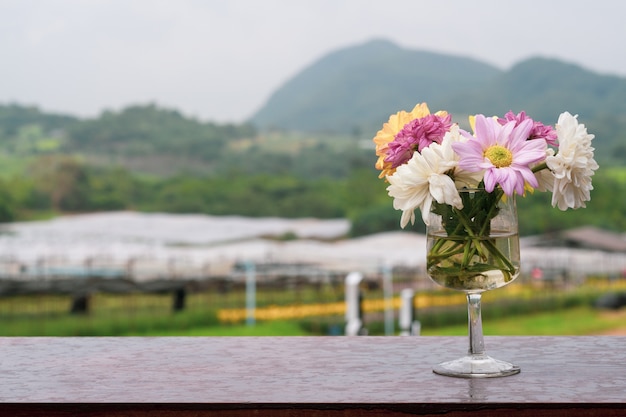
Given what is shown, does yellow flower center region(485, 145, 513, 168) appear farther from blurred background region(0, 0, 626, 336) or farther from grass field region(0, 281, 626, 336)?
grass field region(0, 281, 626, 336)

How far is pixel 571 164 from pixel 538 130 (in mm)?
57

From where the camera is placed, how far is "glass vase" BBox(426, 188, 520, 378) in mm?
1074

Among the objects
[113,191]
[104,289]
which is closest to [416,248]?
[104,289]

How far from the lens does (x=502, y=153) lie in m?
1.07

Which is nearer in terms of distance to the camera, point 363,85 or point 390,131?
point 390,131

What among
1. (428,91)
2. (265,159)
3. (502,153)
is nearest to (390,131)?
(502,153)

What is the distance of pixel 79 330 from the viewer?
1115cm

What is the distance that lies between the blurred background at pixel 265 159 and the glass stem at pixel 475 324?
4496 millimetres

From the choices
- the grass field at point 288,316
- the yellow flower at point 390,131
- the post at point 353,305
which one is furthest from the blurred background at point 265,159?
the yellow flower at point 390,131

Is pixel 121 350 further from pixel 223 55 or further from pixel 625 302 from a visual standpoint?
pixel 223 55

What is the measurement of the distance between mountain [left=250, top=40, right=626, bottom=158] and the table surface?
2108cm

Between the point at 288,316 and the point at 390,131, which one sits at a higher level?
the point at 390,131

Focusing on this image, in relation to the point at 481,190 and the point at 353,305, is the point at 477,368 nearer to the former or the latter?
the point at 481,190

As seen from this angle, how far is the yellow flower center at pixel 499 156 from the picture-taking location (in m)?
1.07
